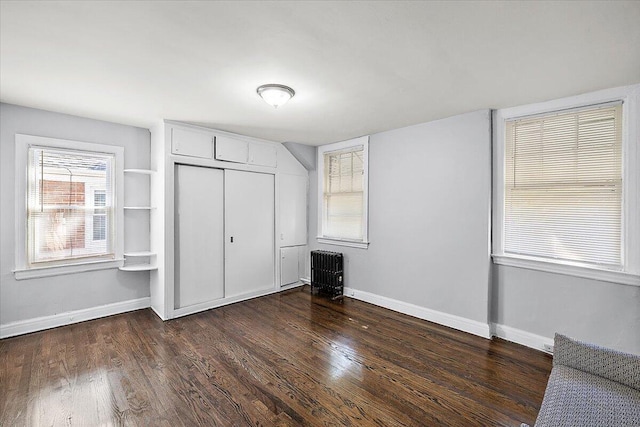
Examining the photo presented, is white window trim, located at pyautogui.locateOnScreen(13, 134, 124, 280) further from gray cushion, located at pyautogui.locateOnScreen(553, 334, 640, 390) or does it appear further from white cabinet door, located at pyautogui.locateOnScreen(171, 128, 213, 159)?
gray cushion, located at pyautogui.locateOnScreen(553, 334, 640, 390)

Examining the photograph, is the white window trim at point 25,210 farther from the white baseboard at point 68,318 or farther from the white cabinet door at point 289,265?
the white cabinet door at point 289,265

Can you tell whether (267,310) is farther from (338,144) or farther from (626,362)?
(626,362)

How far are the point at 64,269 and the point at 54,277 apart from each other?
0.12 m

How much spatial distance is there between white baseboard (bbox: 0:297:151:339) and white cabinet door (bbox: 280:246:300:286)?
1994 millimetres

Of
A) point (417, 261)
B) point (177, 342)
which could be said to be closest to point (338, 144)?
point (417, 261)

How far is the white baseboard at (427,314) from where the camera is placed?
129 inches

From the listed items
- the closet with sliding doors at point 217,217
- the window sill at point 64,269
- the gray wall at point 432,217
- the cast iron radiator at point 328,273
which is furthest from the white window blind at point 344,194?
the window sill at point 64,269

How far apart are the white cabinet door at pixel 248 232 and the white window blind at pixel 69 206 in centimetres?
148

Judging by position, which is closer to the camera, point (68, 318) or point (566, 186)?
point (566, 186)

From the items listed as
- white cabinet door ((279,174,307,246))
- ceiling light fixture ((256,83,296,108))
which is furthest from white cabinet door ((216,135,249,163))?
ceiling light fixture ((256,83,296,108))

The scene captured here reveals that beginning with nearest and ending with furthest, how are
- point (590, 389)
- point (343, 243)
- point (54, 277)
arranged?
1. point (590, 389)
2. point (54, 277)
3. point (343, 243)

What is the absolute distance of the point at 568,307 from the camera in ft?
9.25

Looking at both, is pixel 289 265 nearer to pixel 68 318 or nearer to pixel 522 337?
pixel 68 318

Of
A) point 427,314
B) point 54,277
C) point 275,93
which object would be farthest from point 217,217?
point 427,314
